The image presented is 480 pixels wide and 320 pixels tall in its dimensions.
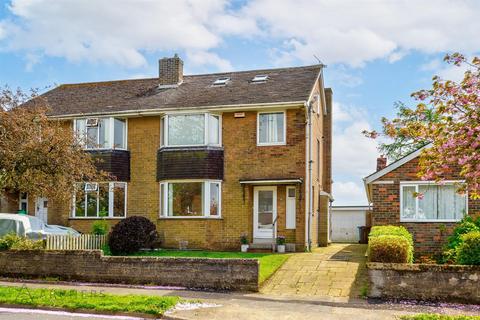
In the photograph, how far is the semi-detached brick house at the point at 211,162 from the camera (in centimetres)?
2402

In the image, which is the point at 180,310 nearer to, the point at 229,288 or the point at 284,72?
the point at 229,288

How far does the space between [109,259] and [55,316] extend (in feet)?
15.7

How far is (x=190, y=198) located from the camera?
24.9m

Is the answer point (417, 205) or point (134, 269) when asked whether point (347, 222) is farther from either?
point (134, 269)

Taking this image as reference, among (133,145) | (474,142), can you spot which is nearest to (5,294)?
(474,142)

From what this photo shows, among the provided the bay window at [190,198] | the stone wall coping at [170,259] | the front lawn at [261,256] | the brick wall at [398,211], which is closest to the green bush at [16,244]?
the stone wall coping at [170,259]

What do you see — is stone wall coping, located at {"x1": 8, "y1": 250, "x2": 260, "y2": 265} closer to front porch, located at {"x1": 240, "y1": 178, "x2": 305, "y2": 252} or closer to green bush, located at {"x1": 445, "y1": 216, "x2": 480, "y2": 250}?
green bush, located at {"x1": 445, "y1": 216, "x2": 480, "y2": 250}

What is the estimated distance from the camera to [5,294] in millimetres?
13984

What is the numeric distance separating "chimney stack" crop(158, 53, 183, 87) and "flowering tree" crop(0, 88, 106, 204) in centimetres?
976

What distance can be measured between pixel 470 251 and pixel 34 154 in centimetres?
1234

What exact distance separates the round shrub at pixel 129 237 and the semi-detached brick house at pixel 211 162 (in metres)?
1.87

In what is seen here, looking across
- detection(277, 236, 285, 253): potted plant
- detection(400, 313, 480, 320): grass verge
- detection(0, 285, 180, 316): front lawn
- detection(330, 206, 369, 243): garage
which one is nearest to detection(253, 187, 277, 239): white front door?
detection(277, 236, 285, 253): potted plant

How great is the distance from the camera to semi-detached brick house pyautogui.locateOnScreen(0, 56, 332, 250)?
24016 mm

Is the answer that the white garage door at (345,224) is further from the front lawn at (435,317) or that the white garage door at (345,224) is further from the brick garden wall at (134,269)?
the front lawn at (435,317)
